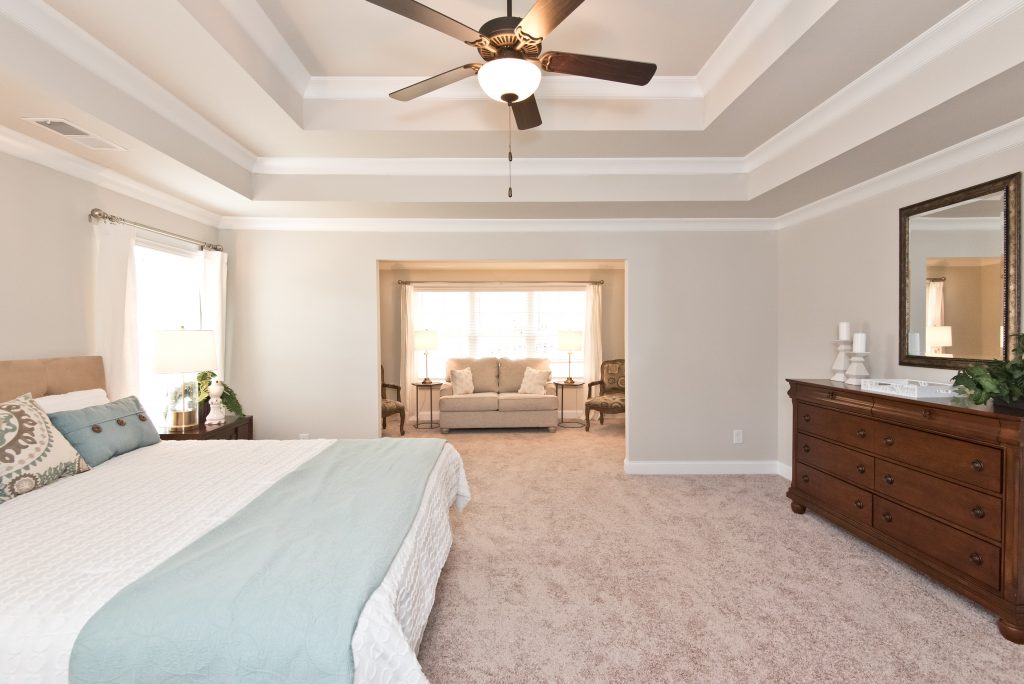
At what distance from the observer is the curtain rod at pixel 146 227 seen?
3.00 m

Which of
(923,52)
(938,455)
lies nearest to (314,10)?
(923,52)

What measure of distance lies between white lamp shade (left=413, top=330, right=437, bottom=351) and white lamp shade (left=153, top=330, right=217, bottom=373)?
11.5ft

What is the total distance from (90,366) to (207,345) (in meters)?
0.69

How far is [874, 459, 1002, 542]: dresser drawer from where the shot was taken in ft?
7.14

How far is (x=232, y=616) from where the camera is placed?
1.20m

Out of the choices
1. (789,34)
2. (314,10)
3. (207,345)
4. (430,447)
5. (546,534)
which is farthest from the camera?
(207,345)

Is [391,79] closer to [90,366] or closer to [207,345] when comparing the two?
[207,345]

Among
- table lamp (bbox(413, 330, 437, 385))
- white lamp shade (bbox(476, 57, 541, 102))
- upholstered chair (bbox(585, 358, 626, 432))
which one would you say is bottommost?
upholstered chair (bbox(585, 358, 626, 432))

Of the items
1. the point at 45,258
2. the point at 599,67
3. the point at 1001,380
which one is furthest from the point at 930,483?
the point at 45,258

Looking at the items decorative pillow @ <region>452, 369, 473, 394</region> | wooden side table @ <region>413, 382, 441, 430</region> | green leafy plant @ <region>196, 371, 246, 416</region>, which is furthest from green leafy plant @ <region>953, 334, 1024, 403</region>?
wooden side table @ <region>413, 382, 441, 430</region>

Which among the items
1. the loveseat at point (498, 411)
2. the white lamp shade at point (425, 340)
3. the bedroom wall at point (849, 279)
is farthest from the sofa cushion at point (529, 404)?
the bedroom wall at point (849, 279)

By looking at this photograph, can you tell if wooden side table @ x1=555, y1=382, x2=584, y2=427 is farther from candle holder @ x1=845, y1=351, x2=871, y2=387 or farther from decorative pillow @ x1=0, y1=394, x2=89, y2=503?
decorative pillow @ x1=0, y1=394, x2=89, y2=503

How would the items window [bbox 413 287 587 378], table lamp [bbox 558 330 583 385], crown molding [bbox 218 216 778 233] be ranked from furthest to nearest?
1. window [bbox 413 287 587 378]
2. table lamp [bbox 558 330 583 385]
3. crown molding [bbox 218 216 778 233]

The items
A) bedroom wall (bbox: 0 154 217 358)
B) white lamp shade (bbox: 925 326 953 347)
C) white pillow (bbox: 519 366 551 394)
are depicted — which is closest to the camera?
bedroom wall (bbox: 0 154 217 358)
